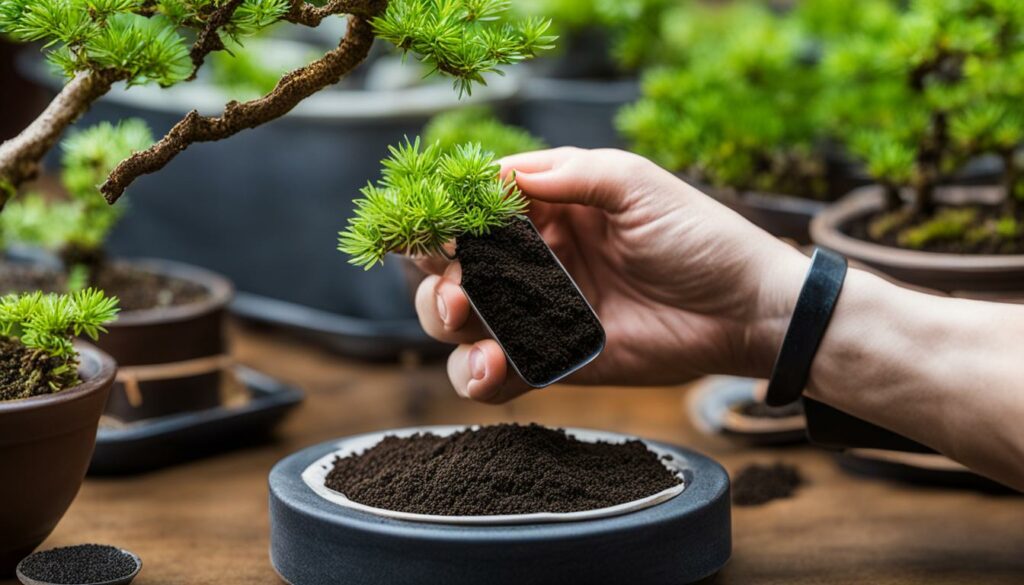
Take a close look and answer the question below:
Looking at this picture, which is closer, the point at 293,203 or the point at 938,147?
the point at 938,147

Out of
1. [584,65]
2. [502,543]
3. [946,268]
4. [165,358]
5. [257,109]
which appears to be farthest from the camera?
[584,65]

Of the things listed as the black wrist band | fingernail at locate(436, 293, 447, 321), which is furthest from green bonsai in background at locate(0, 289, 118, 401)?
the black wrist band

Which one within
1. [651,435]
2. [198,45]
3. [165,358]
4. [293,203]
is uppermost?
[198,45]

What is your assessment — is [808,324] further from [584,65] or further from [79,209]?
[584,65]

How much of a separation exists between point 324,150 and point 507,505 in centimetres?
94

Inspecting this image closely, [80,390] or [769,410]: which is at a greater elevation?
[80,390]

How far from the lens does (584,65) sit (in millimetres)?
2109

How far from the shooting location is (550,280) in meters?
0.99

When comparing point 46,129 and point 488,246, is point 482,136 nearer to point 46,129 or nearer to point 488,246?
point 488,246

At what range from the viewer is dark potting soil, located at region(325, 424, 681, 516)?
89 centimetres

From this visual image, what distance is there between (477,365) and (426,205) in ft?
0.59

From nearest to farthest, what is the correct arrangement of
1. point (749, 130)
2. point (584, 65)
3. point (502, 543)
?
point (502, 543)
point (749, 130)
point (584, 65)

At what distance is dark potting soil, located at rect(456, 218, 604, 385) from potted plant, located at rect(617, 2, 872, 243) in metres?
0.65

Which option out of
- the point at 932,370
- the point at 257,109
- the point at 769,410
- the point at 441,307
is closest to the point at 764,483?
the point at 769,410
